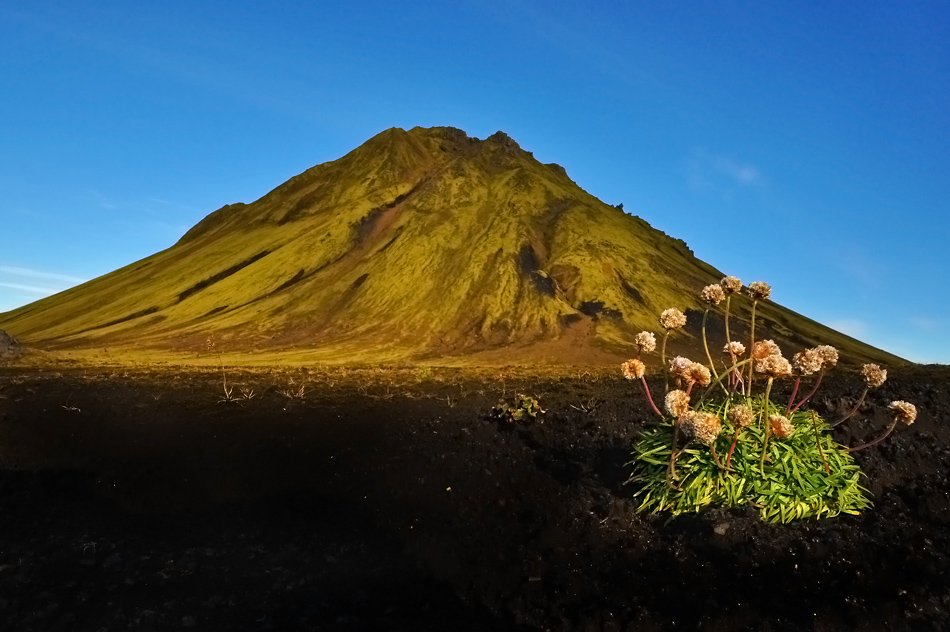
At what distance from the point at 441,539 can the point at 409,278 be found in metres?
64.0

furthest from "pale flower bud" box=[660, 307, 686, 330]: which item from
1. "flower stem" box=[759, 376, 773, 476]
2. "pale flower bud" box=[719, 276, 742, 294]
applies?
"flower stem" box=[759, 376, 773, 476]

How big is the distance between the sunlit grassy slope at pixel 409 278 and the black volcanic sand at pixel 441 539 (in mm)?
38281

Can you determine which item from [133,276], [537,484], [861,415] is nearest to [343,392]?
[537,484]

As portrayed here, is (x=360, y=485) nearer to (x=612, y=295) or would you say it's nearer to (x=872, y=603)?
(x=872, y=603)

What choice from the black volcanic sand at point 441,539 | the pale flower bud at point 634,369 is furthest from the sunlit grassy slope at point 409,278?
the pale flower bud at point 634,369

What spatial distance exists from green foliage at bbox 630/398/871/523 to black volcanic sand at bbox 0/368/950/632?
207 mm

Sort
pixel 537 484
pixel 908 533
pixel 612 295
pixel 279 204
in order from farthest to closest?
pixel 279 204, pixel 612 295, pixel 537 484, pixel 908 533

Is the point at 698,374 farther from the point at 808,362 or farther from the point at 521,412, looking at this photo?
the point at 521,412

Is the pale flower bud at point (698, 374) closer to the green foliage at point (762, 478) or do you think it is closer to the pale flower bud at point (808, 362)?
the green foliage at point (762, 478)

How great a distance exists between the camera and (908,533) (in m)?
7.48

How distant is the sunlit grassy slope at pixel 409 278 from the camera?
58.4 m

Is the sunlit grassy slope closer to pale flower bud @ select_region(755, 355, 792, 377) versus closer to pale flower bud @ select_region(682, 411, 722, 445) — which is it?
pale flower bud @ select_region(755, 355, 792, 377)

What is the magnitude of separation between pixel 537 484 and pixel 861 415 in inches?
242

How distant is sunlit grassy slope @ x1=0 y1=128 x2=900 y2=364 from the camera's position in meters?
58.4
